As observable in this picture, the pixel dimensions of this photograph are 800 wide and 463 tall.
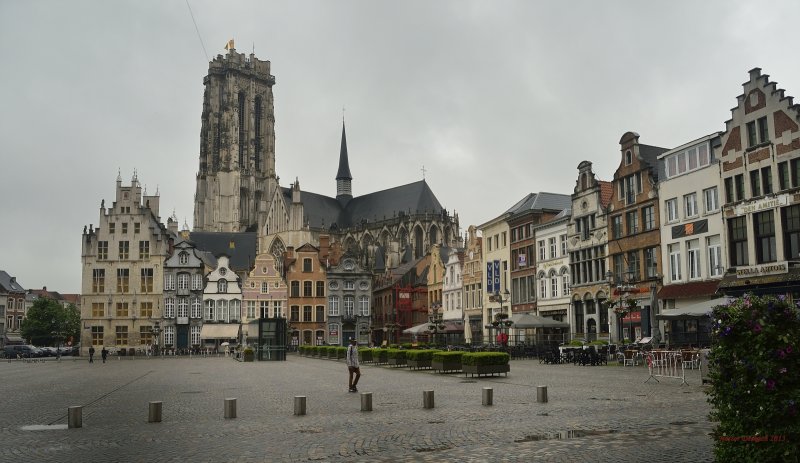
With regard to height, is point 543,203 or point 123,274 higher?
point 543,203

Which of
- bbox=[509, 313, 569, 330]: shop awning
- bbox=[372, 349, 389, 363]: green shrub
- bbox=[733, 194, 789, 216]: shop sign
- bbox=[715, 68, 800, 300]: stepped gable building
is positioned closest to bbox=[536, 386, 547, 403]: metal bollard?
bbox=[715, 68, 800, 300]: stepped gable building

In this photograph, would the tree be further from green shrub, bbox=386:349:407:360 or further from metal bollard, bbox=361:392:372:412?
metal bollard, bbox=361:392:372:412

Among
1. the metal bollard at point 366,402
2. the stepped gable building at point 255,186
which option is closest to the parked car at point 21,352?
the stepped gable building at point 255,186

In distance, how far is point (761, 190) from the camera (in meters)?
34.8

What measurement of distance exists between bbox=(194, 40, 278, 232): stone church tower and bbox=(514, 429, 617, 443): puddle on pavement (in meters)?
120

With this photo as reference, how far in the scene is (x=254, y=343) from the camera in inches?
2210

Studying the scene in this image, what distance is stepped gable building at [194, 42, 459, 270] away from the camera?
383 ft

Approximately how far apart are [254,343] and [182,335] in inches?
998

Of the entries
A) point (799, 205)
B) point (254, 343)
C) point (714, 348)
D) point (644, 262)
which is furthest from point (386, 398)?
point (254, 343)

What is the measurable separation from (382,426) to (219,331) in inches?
2679

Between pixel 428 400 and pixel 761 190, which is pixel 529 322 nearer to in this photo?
pixel 761 190

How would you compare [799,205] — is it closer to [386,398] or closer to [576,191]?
[576,191]

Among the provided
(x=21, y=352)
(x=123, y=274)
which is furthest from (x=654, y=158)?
(x=21, y=352)

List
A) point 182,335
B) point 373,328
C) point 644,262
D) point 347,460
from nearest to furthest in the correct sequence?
point 347,460
point 644,262
point 182,335
point 373,328
